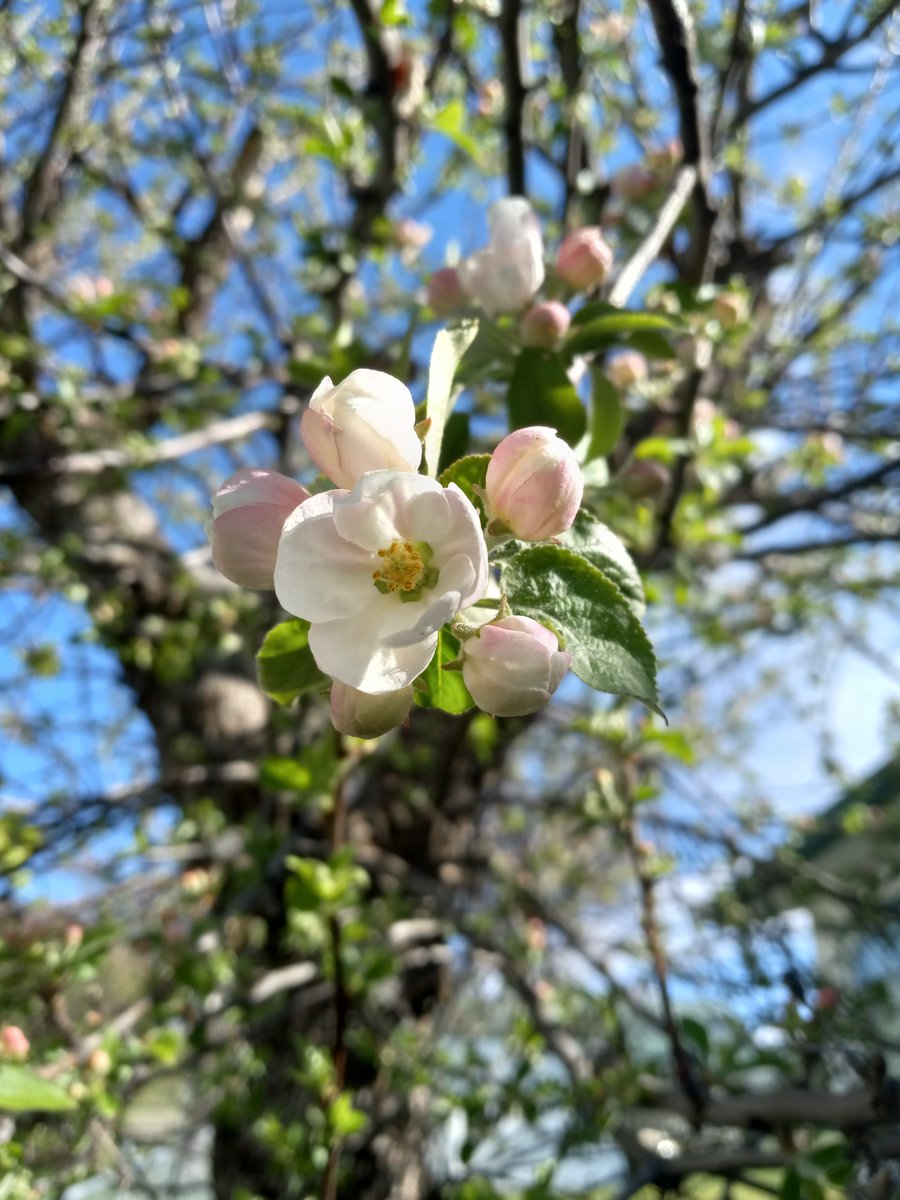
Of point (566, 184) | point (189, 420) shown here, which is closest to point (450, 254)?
point (566, 184)

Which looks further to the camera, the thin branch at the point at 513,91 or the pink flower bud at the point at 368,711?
the thin branch at the point at 513,91

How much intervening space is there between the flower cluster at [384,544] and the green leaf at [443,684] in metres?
0.02

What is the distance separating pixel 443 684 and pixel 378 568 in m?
0.13

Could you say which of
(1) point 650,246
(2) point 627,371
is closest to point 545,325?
(1) point 650,246

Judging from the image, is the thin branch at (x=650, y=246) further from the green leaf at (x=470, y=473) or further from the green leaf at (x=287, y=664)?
the green leaf at (x=287, y=664)

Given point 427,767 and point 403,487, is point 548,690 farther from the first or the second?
point 427,767

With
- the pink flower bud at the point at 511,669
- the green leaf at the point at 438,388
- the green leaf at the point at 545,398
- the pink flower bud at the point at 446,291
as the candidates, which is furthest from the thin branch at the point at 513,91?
the pink flower bud at the point at 511,669

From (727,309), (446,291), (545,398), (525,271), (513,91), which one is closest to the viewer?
(545,398)

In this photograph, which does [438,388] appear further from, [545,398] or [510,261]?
[510,261]

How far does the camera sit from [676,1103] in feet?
5.71

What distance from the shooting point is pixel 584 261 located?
1211mm

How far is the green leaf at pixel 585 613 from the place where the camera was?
2.32 feet

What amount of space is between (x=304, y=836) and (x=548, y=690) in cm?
272

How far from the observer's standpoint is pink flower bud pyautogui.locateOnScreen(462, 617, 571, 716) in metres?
0.71
